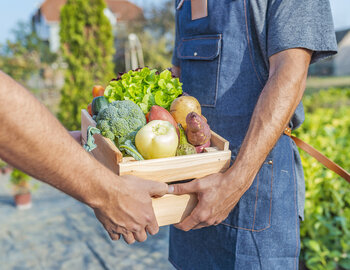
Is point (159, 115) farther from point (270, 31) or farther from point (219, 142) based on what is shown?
point (270, 31)

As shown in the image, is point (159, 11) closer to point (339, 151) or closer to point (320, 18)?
point (339, 151)

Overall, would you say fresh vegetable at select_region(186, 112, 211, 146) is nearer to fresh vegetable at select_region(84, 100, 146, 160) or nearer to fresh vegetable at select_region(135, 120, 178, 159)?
fresh vegetable at select_region(135, 120, 178, 159)

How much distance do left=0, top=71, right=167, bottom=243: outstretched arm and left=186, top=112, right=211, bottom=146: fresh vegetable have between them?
0.85ft

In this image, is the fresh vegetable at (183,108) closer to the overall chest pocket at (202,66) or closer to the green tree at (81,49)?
the overall chest pocket at (202,66)

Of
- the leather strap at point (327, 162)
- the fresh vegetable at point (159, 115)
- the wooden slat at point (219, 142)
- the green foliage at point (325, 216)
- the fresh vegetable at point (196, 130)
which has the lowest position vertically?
the green foliage at point (325, 216)

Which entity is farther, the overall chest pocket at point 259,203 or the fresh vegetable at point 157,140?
the overall chest pocket at point 259,203

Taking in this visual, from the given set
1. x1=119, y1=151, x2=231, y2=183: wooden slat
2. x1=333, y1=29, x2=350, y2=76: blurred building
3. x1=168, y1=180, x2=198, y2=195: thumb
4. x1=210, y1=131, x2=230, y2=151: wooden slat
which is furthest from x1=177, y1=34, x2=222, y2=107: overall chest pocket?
x1=333, y1=29, x2=350, y2=76: blurred building

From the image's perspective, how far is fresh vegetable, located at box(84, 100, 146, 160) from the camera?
147 cm

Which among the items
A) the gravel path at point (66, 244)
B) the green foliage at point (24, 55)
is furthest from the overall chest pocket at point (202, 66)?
the green foliage at point (24, 55)

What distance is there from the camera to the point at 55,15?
32.8 metres

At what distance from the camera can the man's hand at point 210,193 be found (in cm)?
147

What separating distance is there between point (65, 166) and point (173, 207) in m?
0.54

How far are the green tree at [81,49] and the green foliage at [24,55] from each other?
5092 mm

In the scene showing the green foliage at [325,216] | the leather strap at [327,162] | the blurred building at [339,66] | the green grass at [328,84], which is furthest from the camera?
the blurred building at [339,66]
